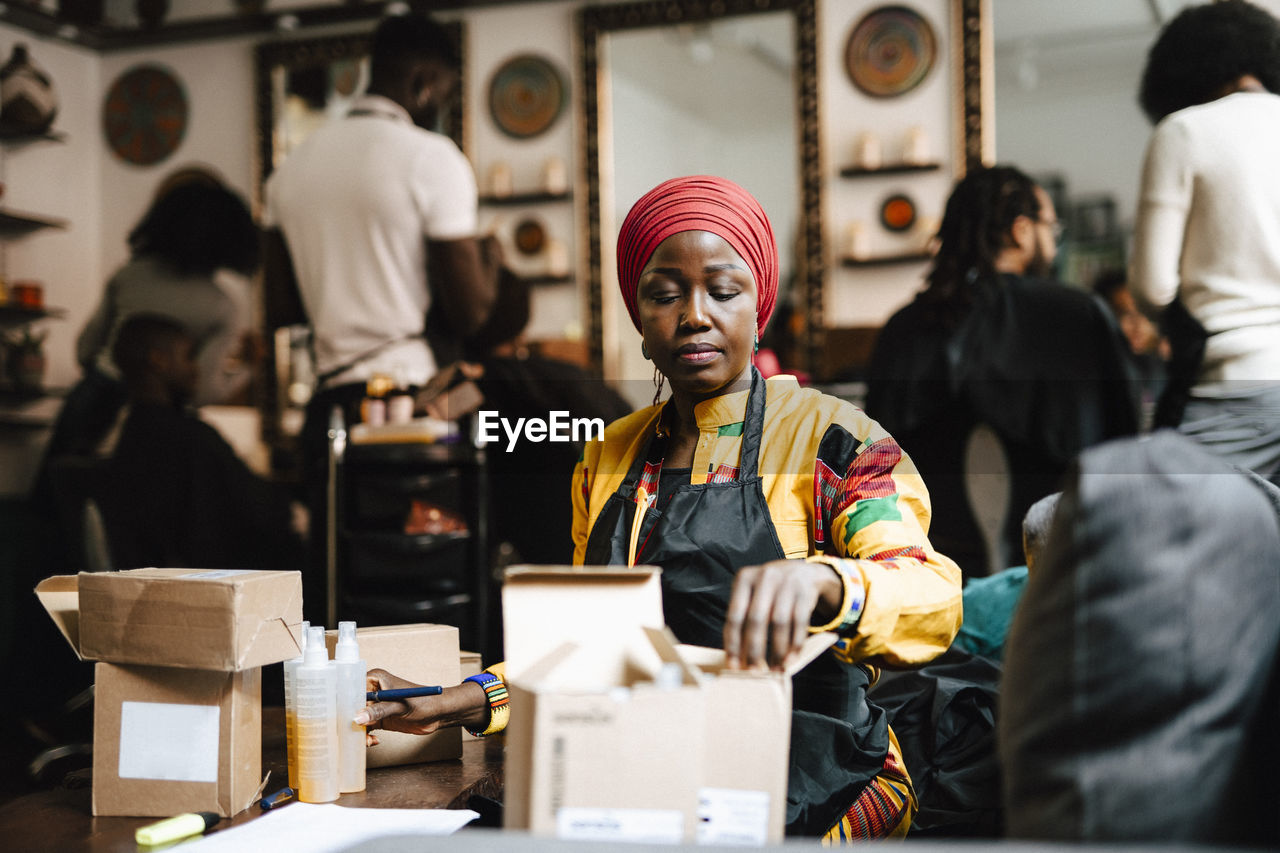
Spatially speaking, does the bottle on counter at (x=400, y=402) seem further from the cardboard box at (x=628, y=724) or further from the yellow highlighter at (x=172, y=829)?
the cardboard box at (x=628, y=724)

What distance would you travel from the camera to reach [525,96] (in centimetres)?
412

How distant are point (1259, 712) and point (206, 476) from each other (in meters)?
3.03

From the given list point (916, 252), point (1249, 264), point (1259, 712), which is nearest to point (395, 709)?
point (1259, 712)

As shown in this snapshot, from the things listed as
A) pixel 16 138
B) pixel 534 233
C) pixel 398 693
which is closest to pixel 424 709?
pixel 398 693

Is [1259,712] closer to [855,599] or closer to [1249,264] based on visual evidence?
[855,599]

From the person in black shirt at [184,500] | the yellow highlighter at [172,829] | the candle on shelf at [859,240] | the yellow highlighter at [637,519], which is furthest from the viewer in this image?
the candle on shelf at [859,240]

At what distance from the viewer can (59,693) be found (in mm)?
3338

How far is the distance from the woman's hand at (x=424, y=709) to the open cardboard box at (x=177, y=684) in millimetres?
124

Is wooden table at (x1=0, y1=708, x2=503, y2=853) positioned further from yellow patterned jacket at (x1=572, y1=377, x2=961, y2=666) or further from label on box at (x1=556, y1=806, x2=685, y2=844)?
label on box at (x1=556, y1=806, x2=685, y2=844)

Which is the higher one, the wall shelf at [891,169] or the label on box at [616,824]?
the wall shelf at [891,169]

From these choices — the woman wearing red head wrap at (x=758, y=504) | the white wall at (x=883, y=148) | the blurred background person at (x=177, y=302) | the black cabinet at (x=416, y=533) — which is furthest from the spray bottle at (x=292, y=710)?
the white wall at (x=883, y=148)

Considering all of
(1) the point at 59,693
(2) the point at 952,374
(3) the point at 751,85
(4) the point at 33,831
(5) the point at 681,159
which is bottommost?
(1) the point at 59,693

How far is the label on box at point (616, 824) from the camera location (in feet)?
2.39

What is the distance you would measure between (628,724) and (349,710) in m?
0.52
